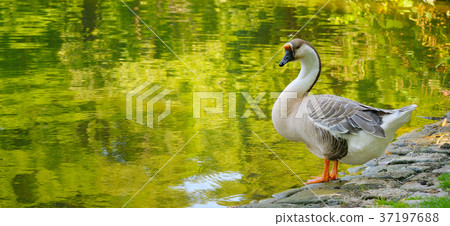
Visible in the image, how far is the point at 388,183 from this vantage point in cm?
587

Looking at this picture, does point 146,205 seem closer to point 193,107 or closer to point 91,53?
point 193,107

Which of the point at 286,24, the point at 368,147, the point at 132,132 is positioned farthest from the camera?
the point at 286,24

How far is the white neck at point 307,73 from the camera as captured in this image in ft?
20.8

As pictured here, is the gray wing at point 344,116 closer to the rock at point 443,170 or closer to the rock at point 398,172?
the rock at point 398,172

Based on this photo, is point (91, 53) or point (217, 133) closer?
point (217, 133)

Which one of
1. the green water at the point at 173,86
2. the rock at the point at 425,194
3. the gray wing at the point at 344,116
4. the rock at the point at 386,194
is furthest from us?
the green water at the point at 173,86

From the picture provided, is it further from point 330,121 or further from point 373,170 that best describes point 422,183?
point 330,121

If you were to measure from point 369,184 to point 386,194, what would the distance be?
17.8 inches

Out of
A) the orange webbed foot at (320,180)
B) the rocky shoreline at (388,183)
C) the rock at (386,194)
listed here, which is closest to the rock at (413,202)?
the rocky shoreline at (388,183)

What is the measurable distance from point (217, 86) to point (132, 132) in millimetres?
2703

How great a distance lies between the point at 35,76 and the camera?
424 inches

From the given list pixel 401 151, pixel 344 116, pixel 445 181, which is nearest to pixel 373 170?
pixel 401 151

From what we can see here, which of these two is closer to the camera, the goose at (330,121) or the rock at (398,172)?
the goose at (330,121)

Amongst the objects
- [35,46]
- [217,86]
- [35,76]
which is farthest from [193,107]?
[35,46]
